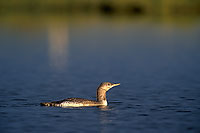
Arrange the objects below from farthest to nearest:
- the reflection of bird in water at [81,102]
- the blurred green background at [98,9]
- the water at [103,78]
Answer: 1. the blurred green background at [98,9]
2. the reflection of bird in water at [81,102]
3. the water at [103,78]

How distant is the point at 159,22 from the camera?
6359 cm

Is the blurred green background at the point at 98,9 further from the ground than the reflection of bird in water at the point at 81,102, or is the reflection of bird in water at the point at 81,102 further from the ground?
the blurred green background at the point at 98,9

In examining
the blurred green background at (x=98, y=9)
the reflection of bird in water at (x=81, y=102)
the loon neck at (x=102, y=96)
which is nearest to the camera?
the reflection of bird in water at (x=81, y=102)

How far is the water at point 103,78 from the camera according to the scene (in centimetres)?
1557

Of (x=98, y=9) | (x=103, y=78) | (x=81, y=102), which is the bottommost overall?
(x=81, y=102)

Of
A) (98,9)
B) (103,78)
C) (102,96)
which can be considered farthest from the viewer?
(98,9)

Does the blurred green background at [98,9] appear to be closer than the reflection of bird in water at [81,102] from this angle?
No

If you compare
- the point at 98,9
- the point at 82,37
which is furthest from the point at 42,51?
the point at 98,9

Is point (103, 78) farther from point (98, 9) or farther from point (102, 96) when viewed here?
point (98, 9)

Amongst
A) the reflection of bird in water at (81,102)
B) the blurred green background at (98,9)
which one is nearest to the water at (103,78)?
the reflection of bird in water at (81,102)

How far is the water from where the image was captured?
1557cm

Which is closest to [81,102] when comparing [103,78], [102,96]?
[102,96]

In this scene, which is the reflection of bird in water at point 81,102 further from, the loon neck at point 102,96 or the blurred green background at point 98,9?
the blurred green background at point 98,9

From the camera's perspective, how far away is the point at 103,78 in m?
25.8
